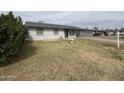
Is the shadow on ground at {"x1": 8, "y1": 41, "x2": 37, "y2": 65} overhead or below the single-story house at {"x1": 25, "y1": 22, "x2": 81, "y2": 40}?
below

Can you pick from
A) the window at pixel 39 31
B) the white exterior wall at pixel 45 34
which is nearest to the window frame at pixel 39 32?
the window at pixel 39 31

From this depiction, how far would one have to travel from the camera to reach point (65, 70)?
6.28m

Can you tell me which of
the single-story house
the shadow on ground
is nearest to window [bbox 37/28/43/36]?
the single-story house

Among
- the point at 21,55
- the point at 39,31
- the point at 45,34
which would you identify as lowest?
the point at 21,55

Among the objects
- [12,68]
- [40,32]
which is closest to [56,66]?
[12,68]

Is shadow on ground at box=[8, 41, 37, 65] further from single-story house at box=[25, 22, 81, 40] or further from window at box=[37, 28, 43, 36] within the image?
window at box=[37, 28, 43, 36]

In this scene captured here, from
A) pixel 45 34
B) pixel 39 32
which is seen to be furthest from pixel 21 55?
pixel 45 34

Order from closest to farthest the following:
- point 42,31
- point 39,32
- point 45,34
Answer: point 39,32
point 42,31
point 45,34

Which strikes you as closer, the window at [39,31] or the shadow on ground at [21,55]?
the shadow on ground at [21,55]

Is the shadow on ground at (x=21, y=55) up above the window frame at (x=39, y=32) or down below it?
below

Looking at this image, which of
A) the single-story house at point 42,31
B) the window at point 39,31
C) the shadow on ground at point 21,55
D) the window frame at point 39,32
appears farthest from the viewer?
the window at point 39,31

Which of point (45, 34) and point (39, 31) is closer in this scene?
point (39, 31)

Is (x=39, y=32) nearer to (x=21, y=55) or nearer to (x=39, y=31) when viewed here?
(x=39, y=31)

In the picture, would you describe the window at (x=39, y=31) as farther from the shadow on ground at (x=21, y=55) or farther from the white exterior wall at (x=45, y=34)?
the shadow on ground at (x=21, y=55)
